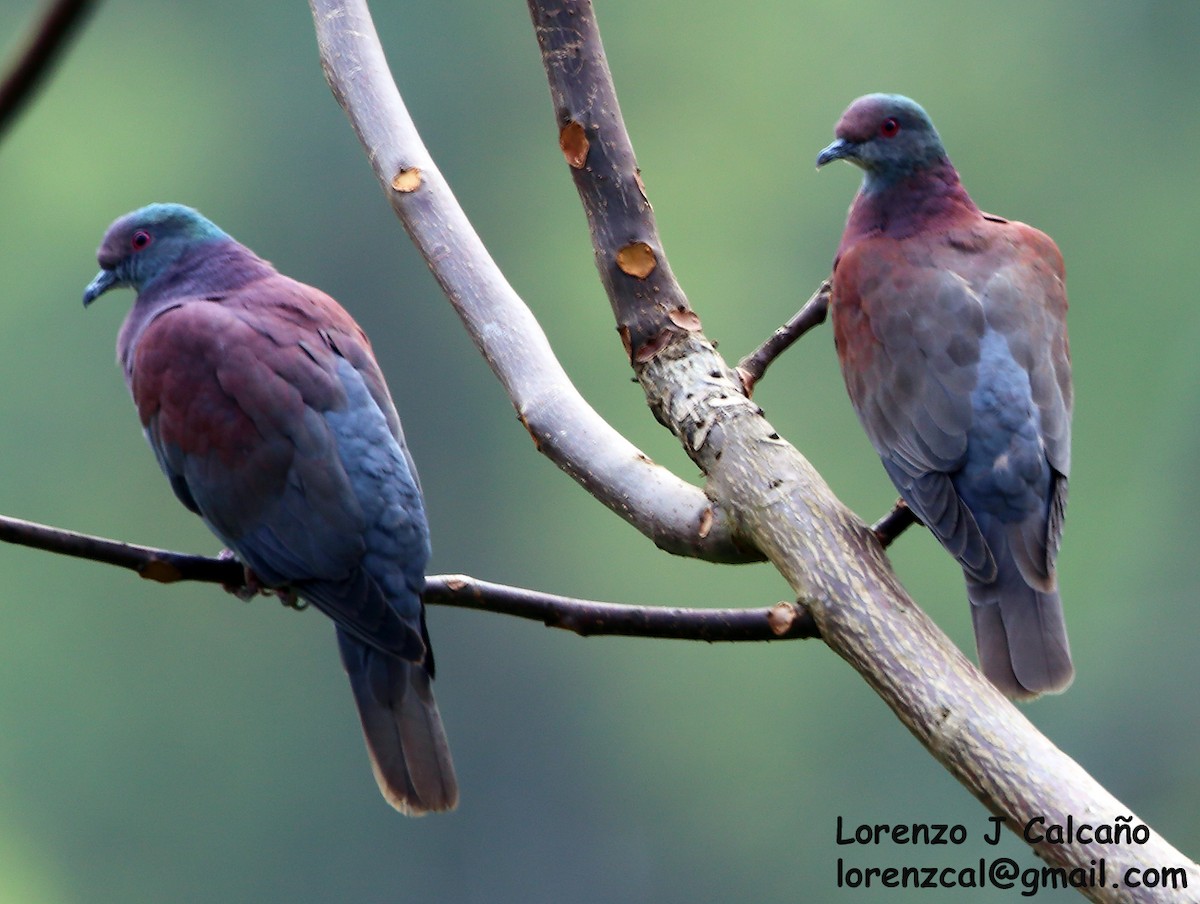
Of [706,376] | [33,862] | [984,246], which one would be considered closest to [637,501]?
[706,376]

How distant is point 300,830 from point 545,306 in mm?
8410

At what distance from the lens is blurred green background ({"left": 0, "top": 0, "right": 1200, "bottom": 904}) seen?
2034 centimetres

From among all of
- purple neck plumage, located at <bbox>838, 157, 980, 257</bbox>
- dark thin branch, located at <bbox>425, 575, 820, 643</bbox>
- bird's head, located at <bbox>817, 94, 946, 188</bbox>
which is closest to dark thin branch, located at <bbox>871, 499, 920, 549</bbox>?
dark thin branch, located at <bbox>425, 575, 820, 643</bbox>

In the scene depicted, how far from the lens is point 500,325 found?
289cm

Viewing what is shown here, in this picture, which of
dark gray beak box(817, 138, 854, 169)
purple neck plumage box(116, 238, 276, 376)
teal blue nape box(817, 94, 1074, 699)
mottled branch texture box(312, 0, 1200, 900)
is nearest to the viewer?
mottled branch texture box(312, 0, 1200, 900)

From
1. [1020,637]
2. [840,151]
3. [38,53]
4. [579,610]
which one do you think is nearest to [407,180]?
[579,610]

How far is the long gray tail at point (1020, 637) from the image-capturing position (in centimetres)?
283

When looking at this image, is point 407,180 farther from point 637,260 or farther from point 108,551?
point 108,551

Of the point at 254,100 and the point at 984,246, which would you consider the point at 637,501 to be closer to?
the point at 984,246

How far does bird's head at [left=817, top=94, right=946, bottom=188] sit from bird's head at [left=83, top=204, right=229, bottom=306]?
1.53 metres

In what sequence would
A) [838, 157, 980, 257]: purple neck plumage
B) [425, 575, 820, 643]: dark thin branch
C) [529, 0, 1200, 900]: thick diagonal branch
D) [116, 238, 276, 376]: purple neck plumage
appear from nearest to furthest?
[529, 0, 1200, 900]: thick diagonal branch, [425, 575, 820, 643]: dark thin branch, [116, 238, 276, 376]: purple neck plumage, [838, 157, 980, 257]: purple neck plumage

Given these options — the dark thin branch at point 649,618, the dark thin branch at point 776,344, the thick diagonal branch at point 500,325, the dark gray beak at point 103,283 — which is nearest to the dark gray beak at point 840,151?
the dark thin branch at point 776,344

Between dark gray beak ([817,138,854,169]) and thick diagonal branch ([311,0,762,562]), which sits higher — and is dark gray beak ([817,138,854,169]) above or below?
above

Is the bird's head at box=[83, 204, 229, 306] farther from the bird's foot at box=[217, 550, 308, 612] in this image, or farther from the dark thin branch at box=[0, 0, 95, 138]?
the dark thin branch at box=[0, 0, 95, 138]
